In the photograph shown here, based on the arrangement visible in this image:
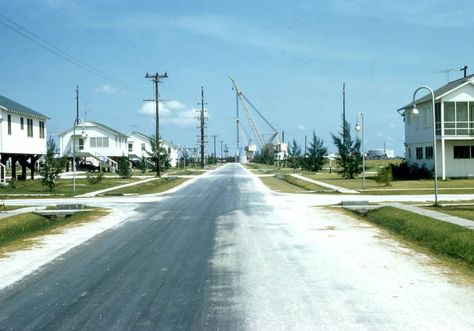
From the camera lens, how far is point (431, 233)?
15.7m

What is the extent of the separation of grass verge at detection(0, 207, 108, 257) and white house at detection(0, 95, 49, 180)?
19.5 metres

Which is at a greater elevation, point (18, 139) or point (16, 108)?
point (16, 108)

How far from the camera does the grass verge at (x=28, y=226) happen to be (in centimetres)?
1551

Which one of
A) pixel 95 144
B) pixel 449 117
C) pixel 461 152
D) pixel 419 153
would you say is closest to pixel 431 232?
pixel 461 152

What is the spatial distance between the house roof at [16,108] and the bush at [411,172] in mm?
29396

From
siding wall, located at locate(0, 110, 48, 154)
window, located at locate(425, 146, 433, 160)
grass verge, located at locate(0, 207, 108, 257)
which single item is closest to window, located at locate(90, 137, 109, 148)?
siding wall, located at locate(0, 110, 48, 154)

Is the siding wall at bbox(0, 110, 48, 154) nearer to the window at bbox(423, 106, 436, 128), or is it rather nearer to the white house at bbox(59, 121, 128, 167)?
the window at bbox(423, 106, 436, 128)

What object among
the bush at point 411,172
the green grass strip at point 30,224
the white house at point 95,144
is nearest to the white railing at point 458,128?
the bush at point 411,172

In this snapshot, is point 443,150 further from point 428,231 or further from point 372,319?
point 372,319

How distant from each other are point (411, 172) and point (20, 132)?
31343mm

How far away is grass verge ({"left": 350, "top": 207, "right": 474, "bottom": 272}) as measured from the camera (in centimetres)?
1295

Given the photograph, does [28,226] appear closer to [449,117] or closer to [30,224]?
[30,224]

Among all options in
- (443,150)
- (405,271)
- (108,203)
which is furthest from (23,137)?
(405,271)

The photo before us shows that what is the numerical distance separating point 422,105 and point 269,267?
1675 inches
